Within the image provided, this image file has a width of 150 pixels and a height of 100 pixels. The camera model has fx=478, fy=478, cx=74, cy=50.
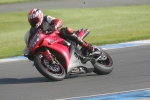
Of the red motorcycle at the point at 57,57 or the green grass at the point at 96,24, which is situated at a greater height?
the red motorcycle at the point at 57,57

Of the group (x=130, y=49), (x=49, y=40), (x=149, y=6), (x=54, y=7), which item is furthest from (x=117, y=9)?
(x=49, y=40)

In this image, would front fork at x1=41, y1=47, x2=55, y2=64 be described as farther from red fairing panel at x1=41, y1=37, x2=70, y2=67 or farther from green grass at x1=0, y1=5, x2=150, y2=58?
green grass at x1=0, y1=5, x2=150, y2=58

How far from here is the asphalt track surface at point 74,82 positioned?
8039 mm

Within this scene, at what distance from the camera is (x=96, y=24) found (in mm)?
21156

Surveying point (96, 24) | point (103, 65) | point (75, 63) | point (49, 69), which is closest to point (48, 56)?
point (49, 69)

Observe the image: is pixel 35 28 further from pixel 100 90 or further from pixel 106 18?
pixel 106 18

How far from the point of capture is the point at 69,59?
29.8 ft

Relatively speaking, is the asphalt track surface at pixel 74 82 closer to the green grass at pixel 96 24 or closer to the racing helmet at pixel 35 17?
the racing helmet at pixel 35 17

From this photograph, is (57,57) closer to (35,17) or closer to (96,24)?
(35,17)

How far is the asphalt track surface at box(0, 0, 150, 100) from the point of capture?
804 cm

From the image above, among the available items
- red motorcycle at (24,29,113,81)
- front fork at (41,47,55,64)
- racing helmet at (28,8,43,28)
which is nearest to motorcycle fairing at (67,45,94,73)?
red motorcycle at (24,29,113,81)

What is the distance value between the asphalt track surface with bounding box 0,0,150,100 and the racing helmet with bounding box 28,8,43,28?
1130 mm

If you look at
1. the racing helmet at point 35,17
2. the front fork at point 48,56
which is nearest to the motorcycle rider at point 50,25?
the racing helmet at point 35,17

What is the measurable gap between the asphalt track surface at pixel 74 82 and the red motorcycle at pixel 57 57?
0.19 m
